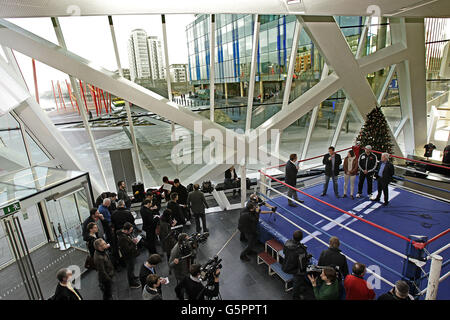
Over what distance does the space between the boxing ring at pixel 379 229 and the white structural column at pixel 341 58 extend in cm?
391

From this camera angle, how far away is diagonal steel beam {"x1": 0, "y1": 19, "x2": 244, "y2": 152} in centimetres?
657

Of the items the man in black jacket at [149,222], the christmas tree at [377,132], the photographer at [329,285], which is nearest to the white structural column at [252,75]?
the christmas tree at [377,132]

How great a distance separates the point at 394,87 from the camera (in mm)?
11938

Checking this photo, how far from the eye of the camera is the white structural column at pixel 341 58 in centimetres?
855

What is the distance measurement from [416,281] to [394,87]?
10610 mm

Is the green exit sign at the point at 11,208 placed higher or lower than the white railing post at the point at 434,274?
higher

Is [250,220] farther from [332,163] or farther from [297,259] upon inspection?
[332,163]

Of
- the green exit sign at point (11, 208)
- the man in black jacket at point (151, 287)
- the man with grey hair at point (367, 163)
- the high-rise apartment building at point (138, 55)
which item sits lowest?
the man in black jacket at point (151, 287)

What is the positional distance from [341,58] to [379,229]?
615 cm

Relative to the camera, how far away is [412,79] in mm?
11016

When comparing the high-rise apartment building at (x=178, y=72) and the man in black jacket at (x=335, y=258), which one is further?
the high-rise apartment building at (x=178, y=72)

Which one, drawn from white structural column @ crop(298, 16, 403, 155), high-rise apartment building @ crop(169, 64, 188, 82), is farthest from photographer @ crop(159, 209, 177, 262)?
white structural column @ crop(298, 16, 403, 155)

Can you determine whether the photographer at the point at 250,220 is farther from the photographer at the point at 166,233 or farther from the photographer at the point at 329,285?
the photographer at the point at 329,285
